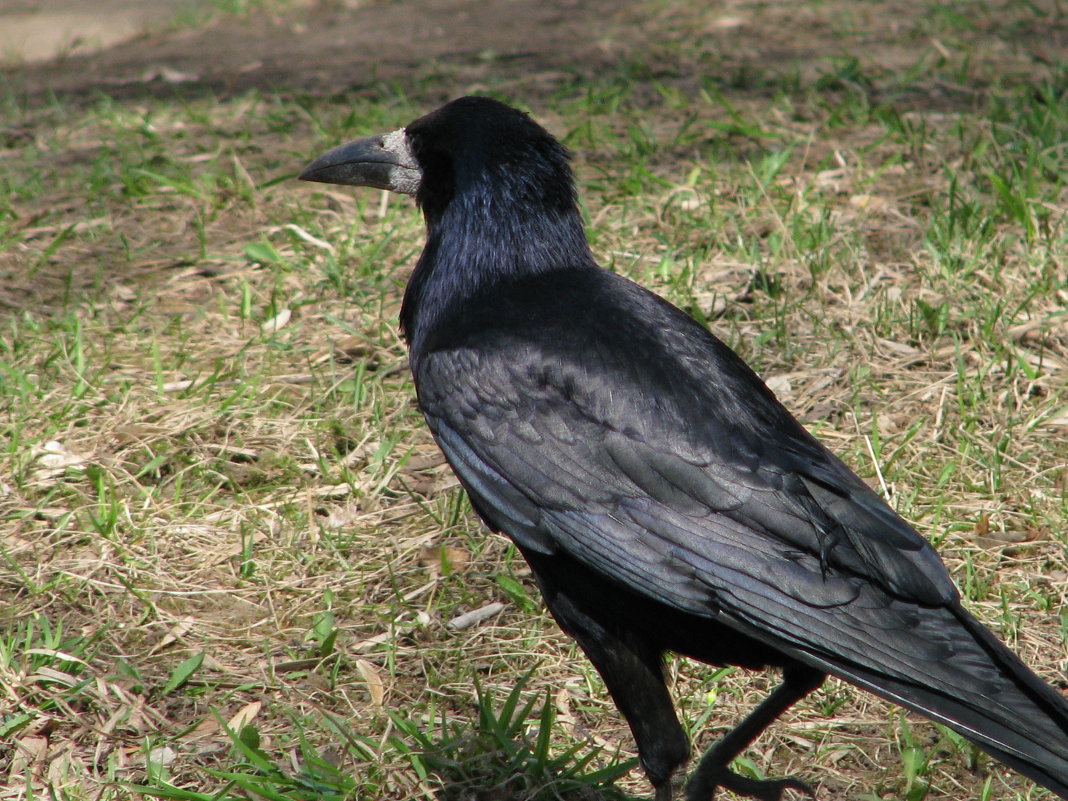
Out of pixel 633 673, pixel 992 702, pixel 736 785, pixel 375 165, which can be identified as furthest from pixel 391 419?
pixel 992 702

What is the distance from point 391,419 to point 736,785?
181 centimetres

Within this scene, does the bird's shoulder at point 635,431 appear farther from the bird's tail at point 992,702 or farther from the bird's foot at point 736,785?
the bird's foot at point 736,785

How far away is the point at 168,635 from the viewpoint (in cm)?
328

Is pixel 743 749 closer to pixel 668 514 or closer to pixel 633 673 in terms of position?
pixel 633 673

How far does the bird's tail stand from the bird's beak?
1.91 m

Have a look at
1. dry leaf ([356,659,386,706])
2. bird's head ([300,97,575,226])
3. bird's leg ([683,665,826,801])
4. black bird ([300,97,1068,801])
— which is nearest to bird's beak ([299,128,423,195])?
bird's head ([300,97,575,226])

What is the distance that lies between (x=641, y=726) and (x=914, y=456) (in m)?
1.57

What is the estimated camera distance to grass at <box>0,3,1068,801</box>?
2988 mm

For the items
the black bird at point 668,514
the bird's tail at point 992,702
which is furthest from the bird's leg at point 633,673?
the bird's tail at point 992,702

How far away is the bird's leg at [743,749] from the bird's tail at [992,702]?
1.22 feet

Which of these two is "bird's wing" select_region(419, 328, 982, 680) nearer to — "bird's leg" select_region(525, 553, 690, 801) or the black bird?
the black bird

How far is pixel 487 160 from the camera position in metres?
3.21

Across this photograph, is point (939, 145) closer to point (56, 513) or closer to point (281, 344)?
point (281, 344)

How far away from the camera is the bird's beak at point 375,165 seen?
350 centimetres
